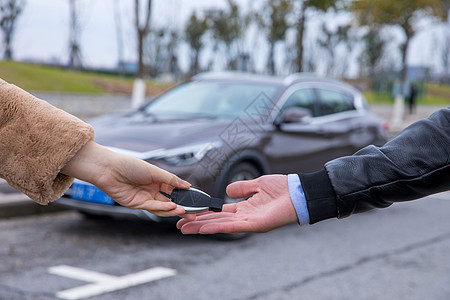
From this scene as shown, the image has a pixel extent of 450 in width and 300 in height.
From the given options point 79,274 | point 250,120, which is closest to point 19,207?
point 79,274

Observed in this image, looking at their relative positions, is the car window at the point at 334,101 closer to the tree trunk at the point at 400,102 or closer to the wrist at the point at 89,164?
the wrist at the point at 89,164

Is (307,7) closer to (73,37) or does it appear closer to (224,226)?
(224,226)

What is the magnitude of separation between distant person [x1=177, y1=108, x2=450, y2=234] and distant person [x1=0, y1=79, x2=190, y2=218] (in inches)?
8.7

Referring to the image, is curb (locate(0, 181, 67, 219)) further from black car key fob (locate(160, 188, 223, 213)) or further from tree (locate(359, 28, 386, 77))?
tree (locate(359, 28, 386, 77))

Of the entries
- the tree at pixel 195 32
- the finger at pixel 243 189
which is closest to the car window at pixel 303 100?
the finger at pixel 243 189

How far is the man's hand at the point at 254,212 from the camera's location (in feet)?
5.36

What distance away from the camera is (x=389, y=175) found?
5.14ft

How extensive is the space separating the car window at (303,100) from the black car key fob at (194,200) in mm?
4303

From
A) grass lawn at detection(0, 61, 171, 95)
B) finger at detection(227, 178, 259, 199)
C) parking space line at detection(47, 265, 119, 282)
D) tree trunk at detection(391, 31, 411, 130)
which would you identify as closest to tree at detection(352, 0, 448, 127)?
tree trunk at detection(391, 31, 411, 130)

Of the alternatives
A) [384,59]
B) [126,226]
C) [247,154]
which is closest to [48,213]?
[126,226]

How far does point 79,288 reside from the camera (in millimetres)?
3830

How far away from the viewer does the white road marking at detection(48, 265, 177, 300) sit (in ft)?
12.3

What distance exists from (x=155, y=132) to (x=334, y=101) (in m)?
2.77

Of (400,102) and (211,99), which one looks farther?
(400,102)
